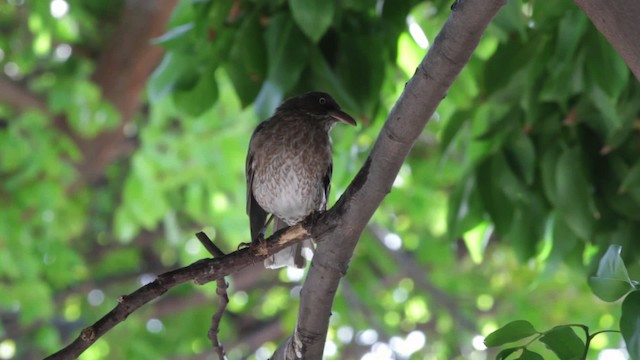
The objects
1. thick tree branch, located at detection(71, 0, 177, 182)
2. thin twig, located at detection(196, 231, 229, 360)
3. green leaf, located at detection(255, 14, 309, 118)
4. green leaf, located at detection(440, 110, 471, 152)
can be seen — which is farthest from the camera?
thick tree branch, located at detection(71, 0, 177, 182)

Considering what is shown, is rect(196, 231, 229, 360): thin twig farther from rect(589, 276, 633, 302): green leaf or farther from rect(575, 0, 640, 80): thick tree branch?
rect(575, 0, 640, 80): thick tree branch

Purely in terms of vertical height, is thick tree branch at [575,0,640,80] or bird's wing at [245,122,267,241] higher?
bird's wing at [245,122,267,241]

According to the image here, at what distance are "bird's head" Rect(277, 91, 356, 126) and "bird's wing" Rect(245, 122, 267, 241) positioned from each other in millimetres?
161

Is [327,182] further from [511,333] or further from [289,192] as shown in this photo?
[511,333]

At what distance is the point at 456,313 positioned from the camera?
22.6ft

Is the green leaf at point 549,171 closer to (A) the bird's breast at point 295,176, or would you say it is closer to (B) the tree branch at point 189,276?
(A) the bird's breast at point 295,176

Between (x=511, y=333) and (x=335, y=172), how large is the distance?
5.32 feet

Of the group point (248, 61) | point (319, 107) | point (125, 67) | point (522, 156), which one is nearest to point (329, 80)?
point (248, 61)

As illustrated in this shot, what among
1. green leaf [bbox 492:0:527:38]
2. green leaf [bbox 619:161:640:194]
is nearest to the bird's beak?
green leaf [bbox 492:0:527:38]

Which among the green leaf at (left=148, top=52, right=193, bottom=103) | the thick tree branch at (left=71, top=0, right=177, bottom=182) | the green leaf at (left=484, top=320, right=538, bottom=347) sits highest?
the thick tree branch at (left=71, top=0, right=177, bottom=182)

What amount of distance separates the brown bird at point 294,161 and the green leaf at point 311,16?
645mm

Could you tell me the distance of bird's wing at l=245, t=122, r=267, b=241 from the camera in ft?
10.9

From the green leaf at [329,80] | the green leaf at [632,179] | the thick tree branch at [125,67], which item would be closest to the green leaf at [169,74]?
the green leaf at [329,80]

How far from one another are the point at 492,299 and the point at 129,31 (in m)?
4.25
